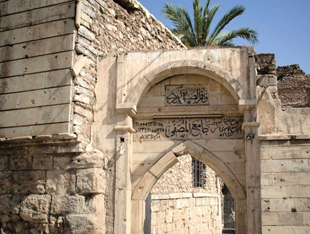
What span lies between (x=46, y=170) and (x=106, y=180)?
103 cm

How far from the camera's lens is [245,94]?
666 centimetres

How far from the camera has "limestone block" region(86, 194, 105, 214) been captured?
644 cm

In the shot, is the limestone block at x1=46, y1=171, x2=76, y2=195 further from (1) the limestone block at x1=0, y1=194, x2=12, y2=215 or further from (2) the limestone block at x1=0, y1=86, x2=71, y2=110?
(2) the limestone block at x1=0, y1=86, x2=71, y2=110

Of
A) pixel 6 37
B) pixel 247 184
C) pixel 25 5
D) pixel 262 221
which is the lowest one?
pixel 262 221

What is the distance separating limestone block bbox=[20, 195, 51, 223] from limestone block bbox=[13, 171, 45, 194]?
13cm

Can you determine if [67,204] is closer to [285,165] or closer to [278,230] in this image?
[278,230]

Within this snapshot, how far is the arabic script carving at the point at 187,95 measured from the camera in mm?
7117

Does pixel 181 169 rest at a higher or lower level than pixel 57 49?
lower

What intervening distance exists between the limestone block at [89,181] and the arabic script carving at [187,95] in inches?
72.4

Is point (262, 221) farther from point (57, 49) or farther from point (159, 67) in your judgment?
point (57, 49)

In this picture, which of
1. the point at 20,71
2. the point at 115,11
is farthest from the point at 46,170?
the point at 115,11

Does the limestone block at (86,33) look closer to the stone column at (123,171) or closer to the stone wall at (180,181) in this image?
the stone column at (123,171)

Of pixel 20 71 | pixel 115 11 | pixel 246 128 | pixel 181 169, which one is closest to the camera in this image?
Answer: pixel 246 128

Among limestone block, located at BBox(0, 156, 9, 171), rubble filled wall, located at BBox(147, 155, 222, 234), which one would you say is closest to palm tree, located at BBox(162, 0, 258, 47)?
rubble filled wall, located at BBox(147, 155, 222, 234)
